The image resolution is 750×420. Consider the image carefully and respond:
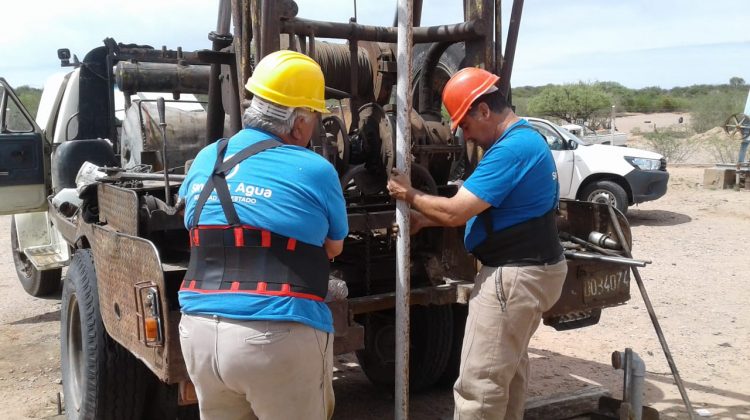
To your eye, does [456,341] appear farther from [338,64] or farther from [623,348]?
[338,64]

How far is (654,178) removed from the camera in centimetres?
1218

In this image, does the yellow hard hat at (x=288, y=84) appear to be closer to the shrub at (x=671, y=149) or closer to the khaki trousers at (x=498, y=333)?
the khaki trousers at (x=498, y=333)

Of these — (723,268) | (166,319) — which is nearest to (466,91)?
(166,319)

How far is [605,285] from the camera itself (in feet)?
13.3

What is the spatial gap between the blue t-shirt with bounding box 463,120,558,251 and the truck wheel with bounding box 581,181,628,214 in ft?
29.6

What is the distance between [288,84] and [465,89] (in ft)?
3.44

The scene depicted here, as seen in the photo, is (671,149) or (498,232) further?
(671,149)

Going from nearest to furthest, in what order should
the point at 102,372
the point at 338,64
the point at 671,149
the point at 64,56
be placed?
1. the point at 102,372
2. the point at 338,64
3. the point at 64,56
4. the point at 671,149

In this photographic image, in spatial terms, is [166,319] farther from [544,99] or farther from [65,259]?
[544,99]

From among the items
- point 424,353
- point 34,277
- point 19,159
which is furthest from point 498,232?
point 34,277

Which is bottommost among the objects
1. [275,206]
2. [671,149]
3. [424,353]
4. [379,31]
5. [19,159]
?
[424,353]

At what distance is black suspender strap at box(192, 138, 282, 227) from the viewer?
7.83 feet

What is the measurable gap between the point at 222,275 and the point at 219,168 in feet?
1.12

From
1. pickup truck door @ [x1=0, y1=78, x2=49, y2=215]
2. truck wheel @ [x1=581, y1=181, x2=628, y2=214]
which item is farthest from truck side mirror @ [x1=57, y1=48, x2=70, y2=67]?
truck wheel @ [x1=581, y1=181, x2=628, y2=214]
